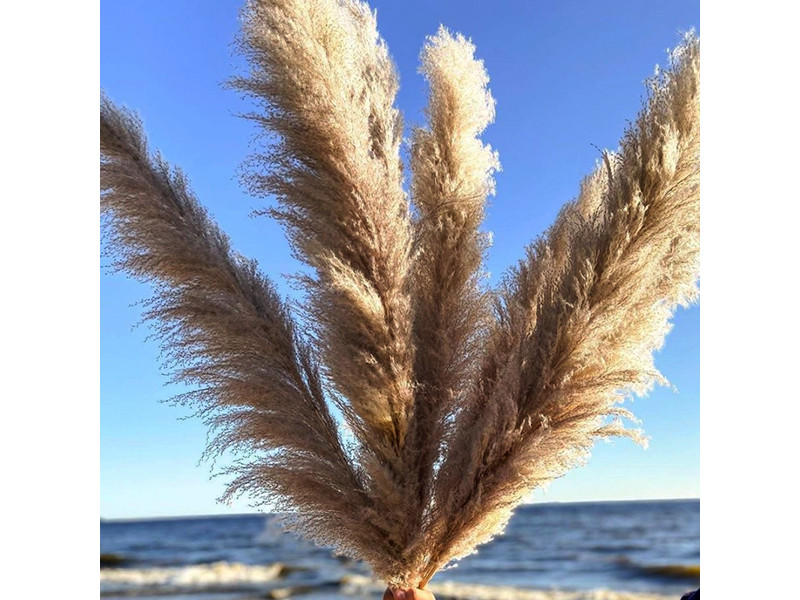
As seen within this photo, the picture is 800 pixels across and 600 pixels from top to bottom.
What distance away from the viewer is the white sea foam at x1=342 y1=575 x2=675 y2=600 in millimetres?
9406

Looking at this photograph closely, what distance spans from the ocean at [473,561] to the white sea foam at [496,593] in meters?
0.01

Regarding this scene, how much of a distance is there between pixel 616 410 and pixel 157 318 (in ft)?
2.82

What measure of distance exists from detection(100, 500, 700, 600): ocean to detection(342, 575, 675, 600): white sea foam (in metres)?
0.01

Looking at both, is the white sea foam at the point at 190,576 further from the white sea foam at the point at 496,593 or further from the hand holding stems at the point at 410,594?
the hand holding stems at the point at 410,594

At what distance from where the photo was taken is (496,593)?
9.56 meters

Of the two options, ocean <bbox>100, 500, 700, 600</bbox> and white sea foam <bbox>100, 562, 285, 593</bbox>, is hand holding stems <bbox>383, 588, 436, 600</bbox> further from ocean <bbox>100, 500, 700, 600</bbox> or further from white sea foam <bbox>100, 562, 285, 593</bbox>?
white sea foam <bbox>100, 562, 285, 593</bbox>

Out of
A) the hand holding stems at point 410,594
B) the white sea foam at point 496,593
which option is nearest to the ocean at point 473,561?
the white sea foam at point 496,593

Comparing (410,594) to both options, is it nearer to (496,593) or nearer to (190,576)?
(496,593)

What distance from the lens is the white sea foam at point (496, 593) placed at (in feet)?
30.9

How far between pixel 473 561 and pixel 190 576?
4.30 meters

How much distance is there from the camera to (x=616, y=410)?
129 centimetres

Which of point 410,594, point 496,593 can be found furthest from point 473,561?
point 410,594
